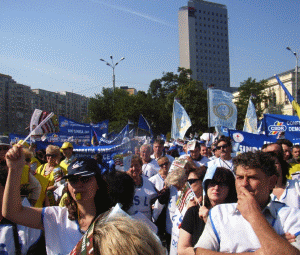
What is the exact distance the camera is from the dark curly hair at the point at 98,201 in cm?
235

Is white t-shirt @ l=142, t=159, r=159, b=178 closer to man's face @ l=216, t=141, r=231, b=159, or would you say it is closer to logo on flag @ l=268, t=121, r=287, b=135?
man's face @ l=216, t=141, r=231, b=159

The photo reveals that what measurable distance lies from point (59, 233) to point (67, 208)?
186 mm

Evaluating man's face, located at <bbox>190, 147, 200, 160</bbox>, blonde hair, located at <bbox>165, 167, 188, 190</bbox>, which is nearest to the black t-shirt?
blonde hair, located at <bbox>165, 167, 188, 190</bbox>

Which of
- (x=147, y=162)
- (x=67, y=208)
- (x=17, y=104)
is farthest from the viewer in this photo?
(x=17, y=104)

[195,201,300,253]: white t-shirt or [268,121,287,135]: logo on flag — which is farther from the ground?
[268,121,287,135]: logo on flag

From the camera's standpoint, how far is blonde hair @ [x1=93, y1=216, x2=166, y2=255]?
1146 mm

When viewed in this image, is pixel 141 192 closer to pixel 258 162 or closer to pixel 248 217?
pixel 258 162

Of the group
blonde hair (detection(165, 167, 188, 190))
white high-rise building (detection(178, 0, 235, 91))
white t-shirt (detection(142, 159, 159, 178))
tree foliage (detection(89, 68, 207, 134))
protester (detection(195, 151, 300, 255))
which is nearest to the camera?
protester (detection(195, 151, 300, 255))

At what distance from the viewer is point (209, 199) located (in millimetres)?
2621

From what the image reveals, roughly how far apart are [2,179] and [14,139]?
10.0m

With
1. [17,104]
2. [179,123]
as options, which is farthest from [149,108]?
[17,104]

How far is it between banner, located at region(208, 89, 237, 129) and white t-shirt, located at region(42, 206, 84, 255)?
8.71 meters

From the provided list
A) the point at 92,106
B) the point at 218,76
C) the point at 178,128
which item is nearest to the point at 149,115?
the point at 92,106

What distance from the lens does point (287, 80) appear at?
5841cm
